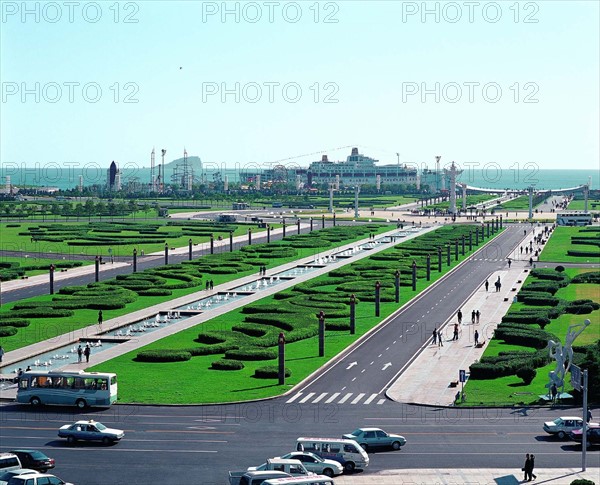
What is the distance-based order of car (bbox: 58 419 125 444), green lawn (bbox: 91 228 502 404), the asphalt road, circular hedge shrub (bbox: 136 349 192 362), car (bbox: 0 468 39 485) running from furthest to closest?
circular hedge shrub (bbox: 136 349 192 362) → green lawn (bbox: 91 228 502 404) → car (bbox: 58 419 125 444) → the asphalt road → car (bbox: 0 468 39 485)

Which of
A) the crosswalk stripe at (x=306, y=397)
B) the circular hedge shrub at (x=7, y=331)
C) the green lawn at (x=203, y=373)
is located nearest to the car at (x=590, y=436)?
the crosswalk stripe at (x=306, y=397)

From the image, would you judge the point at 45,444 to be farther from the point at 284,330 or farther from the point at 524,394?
the point at 284,330

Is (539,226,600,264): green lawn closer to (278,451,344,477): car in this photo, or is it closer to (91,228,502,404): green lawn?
(91,228,502,404): green lawn

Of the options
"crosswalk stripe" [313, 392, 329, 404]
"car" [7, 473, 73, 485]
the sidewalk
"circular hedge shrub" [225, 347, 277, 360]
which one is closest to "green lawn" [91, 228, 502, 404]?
"circular hedge shrub" [225, 347, 277, 360]

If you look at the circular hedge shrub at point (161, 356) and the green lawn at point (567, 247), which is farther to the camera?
the green lawn at point (567, 247)

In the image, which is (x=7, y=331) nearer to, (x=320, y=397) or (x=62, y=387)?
(x=62, y=387)

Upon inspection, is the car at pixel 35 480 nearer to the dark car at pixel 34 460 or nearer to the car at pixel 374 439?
the dark car at pixel 34 460
